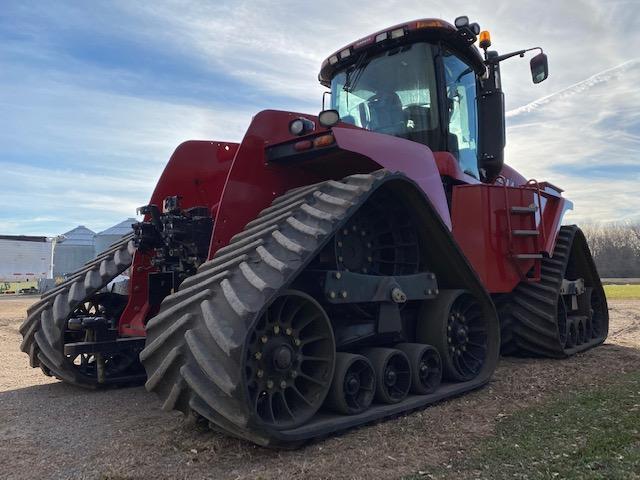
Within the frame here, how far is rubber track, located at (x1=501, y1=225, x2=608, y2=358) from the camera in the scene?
643 centimetres

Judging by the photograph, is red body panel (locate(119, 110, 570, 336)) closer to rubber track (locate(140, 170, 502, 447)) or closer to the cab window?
the cab window

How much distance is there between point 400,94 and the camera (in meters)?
5.80

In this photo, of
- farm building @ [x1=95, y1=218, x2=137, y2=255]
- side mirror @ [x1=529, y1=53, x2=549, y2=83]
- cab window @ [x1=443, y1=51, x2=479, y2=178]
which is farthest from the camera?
farm building @ [x1=95, y1=218, x2=137, y2=255]

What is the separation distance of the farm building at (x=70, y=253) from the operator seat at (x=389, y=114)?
3432 centimetres

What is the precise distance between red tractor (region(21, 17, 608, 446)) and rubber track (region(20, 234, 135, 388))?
0.07ft

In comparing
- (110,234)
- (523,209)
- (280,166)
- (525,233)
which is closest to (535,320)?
(525,233)

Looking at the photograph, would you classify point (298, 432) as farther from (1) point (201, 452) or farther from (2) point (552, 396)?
(2) point (552, 396)

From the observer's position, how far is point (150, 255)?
18.5 ft

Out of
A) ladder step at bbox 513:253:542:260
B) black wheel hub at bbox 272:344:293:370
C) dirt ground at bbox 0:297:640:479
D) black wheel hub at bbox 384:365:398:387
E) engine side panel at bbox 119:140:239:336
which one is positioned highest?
engine side panel at bbox 119:140:239:336

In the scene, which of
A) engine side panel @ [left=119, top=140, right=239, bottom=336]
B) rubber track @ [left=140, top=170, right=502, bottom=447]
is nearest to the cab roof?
engine side panel @ [left=119, top=140, right=239, bottom=336]

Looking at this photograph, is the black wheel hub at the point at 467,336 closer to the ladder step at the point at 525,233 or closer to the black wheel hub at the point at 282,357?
the ladder step at the point at 525,233

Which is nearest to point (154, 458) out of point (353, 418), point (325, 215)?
point (353, 418)

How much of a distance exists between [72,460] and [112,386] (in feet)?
7.13

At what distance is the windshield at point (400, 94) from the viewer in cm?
573
